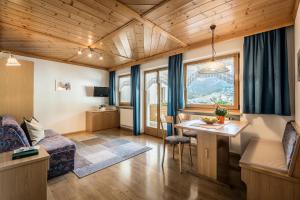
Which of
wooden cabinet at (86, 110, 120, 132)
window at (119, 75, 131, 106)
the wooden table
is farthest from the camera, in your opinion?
window at (119, 75, 131, 106)

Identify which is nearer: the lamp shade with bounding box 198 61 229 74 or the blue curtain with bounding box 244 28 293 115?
the lamp shade with bounding box 198 61 229 74

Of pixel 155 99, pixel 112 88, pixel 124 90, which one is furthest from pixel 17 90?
pixel 155 99

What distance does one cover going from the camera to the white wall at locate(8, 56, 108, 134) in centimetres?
432

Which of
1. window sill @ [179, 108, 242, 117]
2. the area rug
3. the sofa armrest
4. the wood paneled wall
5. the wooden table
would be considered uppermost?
the wood paneled wall

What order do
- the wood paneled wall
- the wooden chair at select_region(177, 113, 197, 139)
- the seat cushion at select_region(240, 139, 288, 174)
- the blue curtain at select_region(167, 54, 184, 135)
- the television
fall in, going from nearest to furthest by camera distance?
the seat cushion at select_region(240, 139, 288, 174), the wooden chair at select_region(177, 113, 197, 139), the wood paneled wall, the blue curtain at select_region(167, 54, 184, 135), the television

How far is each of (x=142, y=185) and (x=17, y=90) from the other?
12.9ft

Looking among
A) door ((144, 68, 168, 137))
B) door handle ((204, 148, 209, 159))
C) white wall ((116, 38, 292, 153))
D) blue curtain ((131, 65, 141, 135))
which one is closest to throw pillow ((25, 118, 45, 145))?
blue curtain ((131, 65, 141, 135))

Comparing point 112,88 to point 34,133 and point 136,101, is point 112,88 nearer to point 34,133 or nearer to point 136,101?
point 136,101

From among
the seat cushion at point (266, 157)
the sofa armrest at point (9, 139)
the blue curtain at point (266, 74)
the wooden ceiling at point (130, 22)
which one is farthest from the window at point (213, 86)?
the sofa armrest at point (9, 139)

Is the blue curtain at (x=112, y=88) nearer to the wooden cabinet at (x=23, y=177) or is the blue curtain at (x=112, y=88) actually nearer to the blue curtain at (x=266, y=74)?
the wooden cabinet at (x=23, y=177)

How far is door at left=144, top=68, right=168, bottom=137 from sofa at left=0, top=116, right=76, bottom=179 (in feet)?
8.99

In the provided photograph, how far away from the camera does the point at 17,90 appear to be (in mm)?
3662

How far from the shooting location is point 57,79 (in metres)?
4.70

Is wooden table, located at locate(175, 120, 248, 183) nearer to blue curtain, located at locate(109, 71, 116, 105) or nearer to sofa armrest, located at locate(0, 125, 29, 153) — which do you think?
sofa armrest, located at locate(0, 125, 29, 153)
